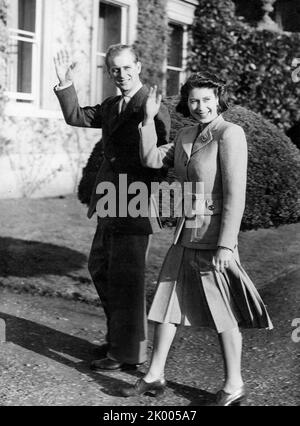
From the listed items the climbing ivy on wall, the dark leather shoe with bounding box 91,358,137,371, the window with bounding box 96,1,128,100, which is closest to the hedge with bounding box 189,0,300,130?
the climbing ivy on wall

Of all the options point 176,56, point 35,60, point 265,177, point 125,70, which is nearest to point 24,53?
point 35,60

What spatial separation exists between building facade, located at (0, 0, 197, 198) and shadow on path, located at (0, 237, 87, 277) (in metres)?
2.41

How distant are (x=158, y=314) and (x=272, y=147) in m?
2.25

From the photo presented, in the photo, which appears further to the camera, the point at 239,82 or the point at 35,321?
the point at 239,82

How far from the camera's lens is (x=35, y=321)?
487cm

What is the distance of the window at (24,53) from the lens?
9.69 meters

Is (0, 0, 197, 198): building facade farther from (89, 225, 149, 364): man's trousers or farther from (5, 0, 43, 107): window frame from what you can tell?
(89, 225, 149, 364): man's trousers

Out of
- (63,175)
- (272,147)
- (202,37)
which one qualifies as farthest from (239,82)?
(272,147)

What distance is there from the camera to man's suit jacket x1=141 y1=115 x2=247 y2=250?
3.30 meters

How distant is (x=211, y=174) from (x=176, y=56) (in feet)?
34.3

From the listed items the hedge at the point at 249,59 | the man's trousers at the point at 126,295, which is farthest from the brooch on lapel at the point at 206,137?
the hedge at the point at 249,59

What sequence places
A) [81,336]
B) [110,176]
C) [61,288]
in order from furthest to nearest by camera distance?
1. [61,288]
2. [81,336]
3. [110,176]
